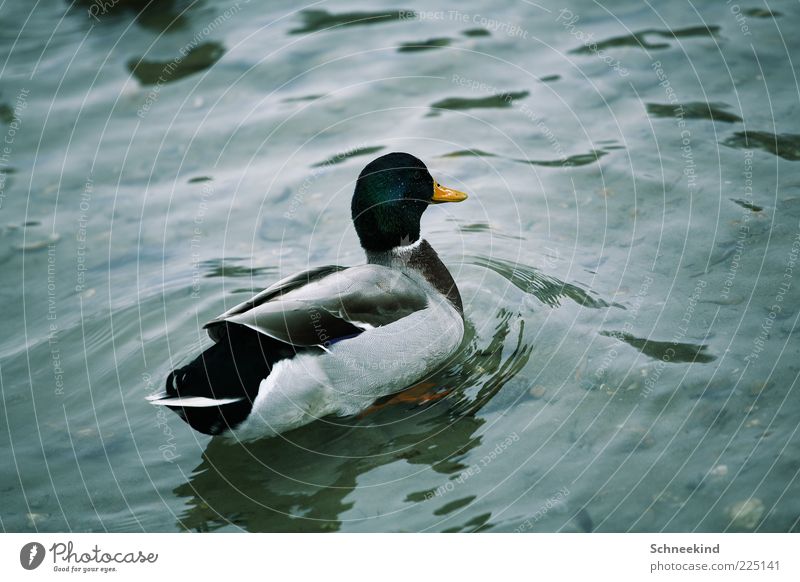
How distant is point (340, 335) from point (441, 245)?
77.4 inches

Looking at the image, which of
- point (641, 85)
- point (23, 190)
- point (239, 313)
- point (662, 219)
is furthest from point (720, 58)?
point (23, 190)

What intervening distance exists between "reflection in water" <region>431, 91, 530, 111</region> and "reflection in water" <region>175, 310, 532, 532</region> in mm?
3286

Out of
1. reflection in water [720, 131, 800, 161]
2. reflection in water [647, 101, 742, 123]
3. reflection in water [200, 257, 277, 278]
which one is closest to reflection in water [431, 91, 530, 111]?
reflection in water [647, 101, 742, 123]

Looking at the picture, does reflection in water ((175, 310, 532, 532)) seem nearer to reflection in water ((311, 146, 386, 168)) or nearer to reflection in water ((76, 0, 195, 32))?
reflection in water ((311, 146, 386, 168))

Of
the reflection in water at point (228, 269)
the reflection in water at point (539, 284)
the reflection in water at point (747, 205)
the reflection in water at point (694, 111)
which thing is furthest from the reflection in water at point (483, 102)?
the reflection in water at point (228, 269)

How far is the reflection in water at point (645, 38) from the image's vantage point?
8.55 meters

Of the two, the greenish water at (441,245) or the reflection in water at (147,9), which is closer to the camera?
the greenish water at (441,245)

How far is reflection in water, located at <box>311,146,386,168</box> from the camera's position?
7.75m

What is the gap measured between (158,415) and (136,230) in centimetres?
217

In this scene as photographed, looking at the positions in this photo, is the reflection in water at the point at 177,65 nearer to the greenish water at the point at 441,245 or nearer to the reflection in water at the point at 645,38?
the greenish water at the point at 441,245

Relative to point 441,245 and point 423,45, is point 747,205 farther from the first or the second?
point 423,45

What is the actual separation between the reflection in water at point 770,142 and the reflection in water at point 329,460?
2856mm

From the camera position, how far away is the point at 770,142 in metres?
7.14

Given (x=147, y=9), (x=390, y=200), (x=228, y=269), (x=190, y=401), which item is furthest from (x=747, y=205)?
(x=147, y=9)
